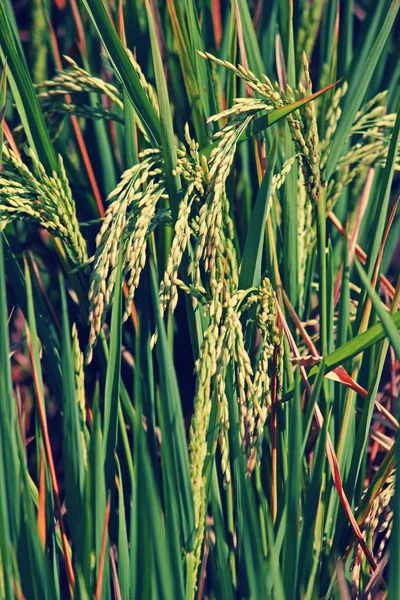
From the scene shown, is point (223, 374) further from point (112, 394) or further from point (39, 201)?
point (39, 201)

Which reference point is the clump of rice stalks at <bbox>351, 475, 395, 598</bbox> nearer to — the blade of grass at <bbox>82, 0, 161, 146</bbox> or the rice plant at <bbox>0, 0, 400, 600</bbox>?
the rice plant at <bbox>0, 0, 400, 600</bbox>

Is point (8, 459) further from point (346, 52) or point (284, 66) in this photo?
point (346, 52)

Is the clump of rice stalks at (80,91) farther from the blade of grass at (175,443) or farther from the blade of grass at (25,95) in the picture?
the blade of grass at (175,443)

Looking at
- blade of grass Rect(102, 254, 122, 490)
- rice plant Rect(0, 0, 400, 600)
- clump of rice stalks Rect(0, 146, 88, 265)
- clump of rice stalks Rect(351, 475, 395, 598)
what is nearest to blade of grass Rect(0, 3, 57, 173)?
rice plant Rect(0, 0, 400, 600)

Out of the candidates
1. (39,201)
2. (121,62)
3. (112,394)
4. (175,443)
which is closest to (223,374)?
(175,443)

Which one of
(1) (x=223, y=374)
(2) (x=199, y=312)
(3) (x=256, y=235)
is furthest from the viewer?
(2) (x=199, y=312)

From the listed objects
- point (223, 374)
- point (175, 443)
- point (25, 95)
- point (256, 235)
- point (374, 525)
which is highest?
point (25, 95)

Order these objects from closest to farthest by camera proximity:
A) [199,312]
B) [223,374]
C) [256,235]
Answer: [223,374] < [256,235] < [199,312]

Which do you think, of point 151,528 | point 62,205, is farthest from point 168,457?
point 62,205
